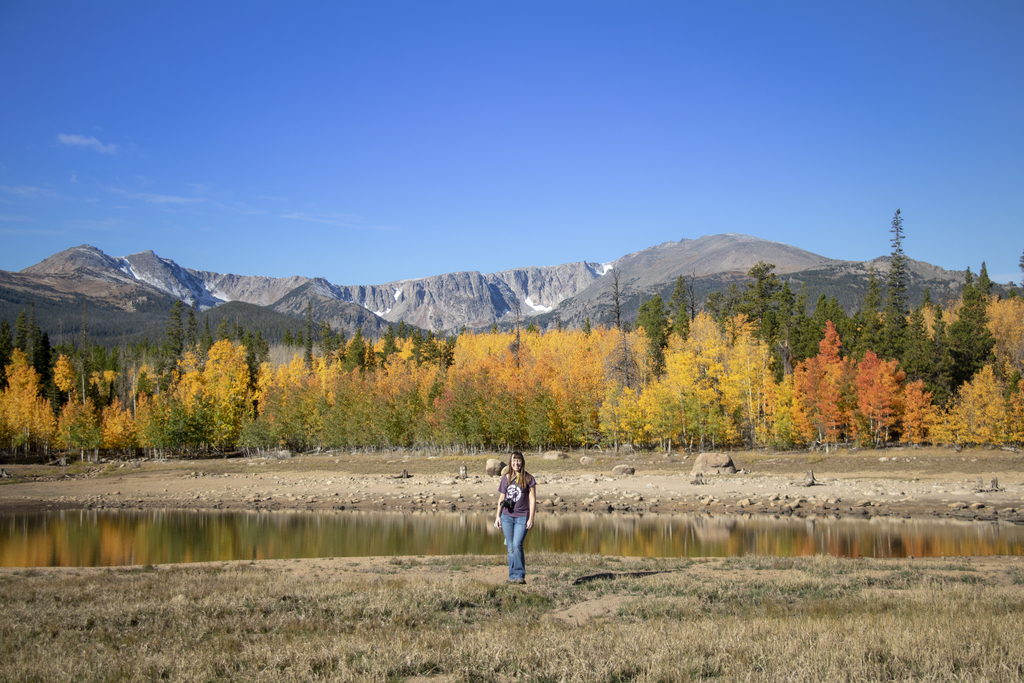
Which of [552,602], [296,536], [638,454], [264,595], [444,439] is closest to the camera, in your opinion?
[552,602]

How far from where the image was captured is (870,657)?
7117mm

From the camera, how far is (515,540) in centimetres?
1288

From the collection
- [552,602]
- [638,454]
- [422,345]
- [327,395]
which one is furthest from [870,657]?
[422,345]

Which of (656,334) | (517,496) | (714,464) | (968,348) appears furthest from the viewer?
(656,334)

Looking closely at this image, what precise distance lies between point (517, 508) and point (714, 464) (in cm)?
3496

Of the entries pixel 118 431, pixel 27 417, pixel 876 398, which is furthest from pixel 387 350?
pixel 876 398

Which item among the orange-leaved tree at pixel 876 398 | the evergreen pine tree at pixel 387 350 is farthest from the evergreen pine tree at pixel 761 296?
the evergreen pine tree at pixel 387 350

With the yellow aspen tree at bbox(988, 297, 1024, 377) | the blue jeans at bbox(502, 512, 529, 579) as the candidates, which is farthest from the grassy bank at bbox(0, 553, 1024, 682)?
the yellow aspen tree at bbox(988, 297, 1024, 377)

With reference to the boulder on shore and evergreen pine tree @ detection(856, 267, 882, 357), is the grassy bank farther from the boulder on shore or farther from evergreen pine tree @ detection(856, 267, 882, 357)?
evergreen pine tree @ detection(856, 267, 882, 357)

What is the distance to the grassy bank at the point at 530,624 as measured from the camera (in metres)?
6.97

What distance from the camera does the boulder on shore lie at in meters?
44.0

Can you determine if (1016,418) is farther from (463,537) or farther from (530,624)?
(530,624)

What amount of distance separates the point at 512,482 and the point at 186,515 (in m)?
30.0

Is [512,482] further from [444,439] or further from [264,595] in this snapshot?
[444,439]
